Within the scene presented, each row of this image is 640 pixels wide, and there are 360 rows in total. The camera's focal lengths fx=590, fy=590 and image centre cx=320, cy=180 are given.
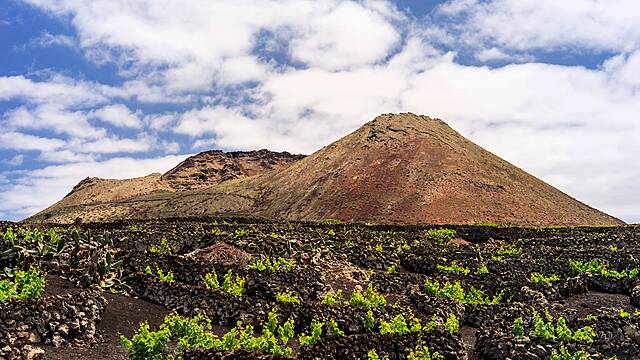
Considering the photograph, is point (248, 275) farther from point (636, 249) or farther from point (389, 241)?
point (636, 249)

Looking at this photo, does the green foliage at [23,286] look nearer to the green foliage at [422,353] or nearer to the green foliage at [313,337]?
the green foliage at [313,337]

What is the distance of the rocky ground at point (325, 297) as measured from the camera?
13.9 meters

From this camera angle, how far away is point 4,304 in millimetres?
13898

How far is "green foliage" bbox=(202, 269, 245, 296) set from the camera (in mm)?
19478

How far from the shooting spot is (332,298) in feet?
64.3

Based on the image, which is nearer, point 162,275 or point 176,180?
point 162,275

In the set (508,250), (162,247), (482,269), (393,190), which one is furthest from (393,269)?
(393,190)

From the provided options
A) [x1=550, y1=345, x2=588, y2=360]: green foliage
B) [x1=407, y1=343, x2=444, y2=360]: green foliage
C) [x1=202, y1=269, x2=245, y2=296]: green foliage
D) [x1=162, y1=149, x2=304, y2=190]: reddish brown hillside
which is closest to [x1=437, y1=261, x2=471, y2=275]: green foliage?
[x1=202, y1=269, x2=245, y2=296]: green foliage

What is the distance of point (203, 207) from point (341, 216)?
3028cm

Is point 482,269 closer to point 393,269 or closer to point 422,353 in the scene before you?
point 393,269

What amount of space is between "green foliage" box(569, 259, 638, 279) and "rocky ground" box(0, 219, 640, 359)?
0.27 ft

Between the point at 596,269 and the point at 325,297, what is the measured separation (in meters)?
14.1

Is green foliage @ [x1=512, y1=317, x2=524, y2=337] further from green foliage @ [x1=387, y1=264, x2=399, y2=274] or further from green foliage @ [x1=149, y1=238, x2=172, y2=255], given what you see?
green foliage @ [x1=149, y1=238, x2=172, y2=255]

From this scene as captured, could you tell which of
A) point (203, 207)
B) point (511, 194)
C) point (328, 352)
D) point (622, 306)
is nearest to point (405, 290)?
point (622, 306)
